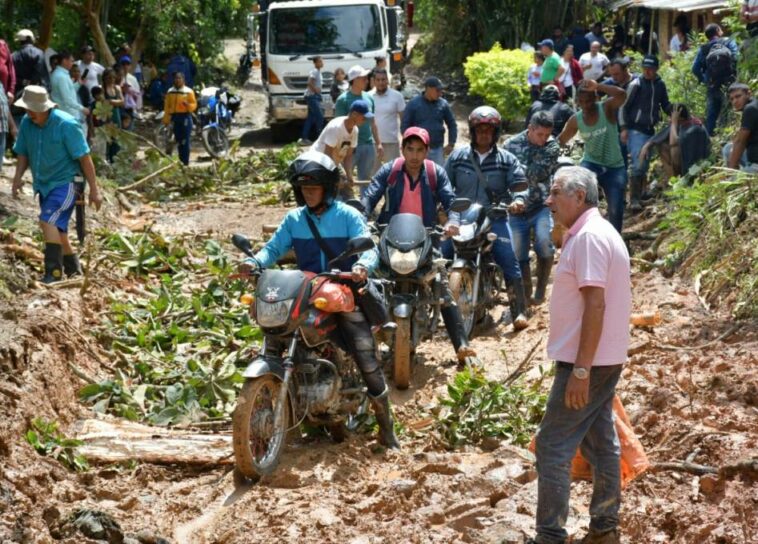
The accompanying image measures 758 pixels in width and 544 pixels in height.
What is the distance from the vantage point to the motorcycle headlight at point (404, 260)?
8.67 meters

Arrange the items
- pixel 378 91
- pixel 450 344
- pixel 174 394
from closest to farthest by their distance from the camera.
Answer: pixel 174 394 → pixel 450 344 → pixel 378 91

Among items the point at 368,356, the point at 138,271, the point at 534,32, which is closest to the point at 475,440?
the point at 368,356

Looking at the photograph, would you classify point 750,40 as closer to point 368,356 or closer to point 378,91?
point 378,91

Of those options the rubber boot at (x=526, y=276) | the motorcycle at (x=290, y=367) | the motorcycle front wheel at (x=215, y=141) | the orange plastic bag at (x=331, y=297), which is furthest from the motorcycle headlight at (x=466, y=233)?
the motorcycle front wheel at (x=215, y=141)

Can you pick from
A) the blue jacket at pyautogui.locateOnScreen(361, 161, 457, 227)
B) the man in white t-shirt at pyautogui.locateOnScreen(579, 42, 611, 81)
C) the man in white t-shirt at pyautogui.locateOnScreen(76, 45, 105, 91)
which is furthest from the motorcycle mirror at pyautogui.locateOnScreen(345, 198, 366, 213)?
the man in white t-shirt at pyautogui.locateOnScreen(579, 42, 611, 81)

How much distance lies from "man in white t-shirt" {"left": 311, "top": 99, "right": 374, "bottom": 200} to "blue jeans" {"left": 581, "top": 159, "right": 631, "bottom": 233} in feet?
8.36

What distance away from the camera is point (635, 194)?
14.9 meters

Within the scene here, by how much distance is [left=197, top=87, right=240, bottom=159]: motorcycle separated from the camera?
21.5 m

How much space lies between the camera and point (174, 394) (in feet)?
27.1

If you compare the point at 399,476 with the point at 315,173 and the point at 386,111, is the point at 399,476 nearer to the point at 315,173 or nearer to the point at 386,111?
the point at 315,173

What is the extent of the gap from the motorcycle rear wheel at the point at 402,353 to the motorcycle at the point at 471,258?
1182 mm

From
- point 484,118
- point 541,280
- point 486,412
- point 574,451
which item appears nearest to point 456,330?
point 486,412

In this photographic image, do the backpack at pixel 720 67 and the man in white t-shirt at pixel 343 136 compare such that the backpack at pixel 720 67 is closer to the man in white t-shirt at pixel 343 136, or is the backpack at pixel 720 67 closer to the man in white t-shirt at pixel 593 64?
the man in white t-shirt at pixel 343 136

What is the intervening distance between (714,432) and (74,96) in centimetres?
1237
